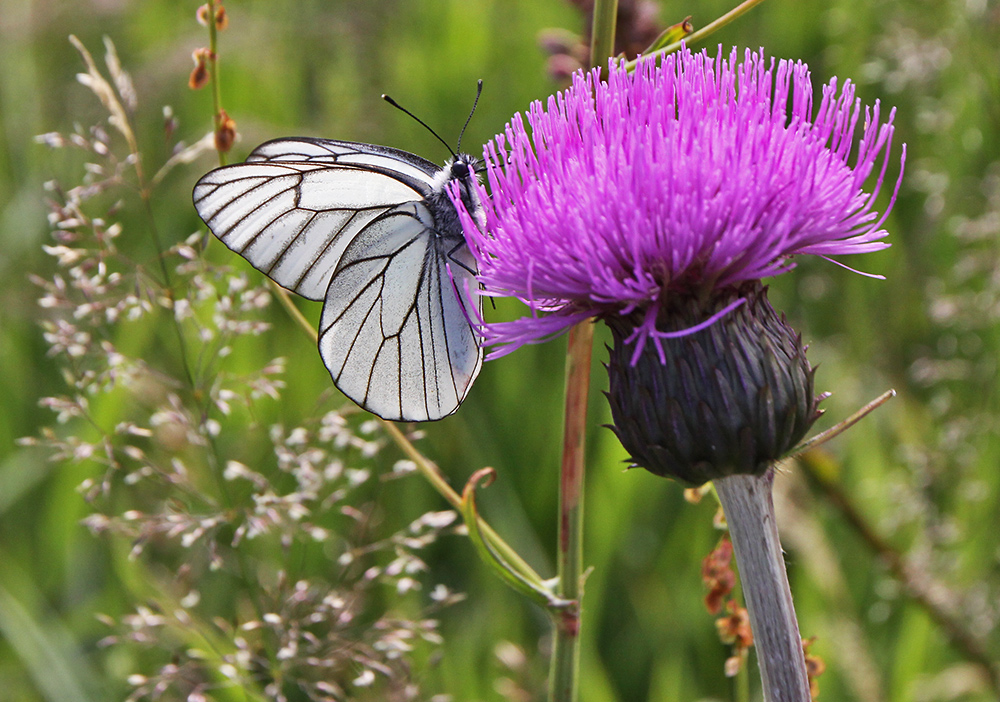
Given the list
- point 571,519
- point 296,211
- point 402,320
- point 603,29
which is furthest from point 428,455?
point 603,29

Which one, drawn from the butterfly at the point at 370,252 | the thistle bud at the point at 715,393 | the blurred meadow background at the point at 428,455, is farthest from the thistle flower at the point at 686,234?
the butterfly at the point at 370,252

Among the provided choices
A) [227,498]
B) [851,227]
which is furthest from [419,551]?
[851,227]

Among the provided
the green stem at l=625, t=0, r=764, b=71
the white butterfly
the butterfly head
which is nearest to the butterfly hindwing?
the white butterfly

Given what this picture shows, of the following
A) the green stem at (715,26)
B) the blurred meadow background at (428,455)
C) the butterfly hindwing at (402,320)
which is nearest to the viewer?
the green stem at (715,26)

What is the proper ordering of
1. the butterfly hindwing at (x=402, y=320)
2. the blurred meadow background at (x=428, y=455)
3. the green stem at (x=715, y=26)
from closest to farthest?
1. the green stem at (x=715, y=26)
2. the blurred meadow background at (x=428, y=455)
3. the butterfly hindwing at (x=402, y=320)

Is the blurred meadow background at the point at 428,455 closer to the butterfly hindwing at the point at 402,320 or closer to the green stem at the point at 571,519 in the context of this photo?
the butterfly hindwing at the point at 402,320

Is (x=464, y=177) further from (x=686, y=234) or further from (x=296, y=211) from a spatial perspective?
(x=686, y=234)

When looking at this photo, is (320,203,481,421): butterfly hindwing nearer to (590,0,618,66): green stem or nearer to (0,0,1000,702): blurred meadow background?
(0,0,1000,702): blurred meadow background
